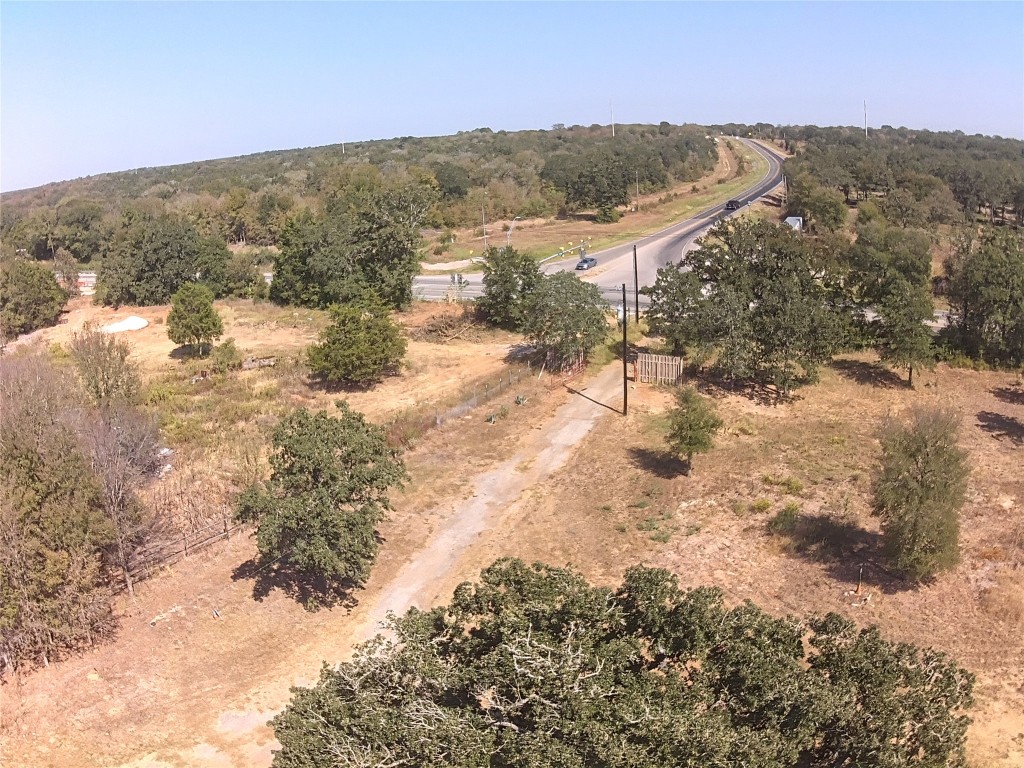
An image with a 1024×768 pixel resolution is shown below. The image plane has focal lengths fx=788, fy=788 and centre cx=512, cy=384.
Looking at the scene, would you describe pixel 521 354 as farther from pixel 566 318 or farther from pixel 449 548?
pixel 449 548

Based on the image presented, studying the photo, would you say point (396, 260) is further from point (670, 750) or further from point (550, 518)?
point (670, 750)

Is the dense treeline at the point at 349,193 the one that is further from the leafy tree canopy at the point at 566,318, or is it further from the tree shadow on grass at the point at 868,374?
the tree shadow on grass at the point at 868,374

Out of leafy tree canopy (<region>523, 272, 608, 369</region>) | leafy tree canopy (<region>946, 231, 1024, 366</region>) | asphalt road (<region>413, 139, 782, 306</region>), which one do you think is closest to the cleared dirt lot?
leafy tree canopy (<region>946, 231, 1024, 366</region>)

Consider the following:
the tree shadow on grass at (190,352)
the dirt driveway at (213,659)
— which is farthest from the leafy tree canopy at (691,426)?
the tree shadow on grass at (190,352)

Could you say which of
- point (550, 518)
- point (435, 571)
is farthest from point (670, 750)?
point (550, 518)

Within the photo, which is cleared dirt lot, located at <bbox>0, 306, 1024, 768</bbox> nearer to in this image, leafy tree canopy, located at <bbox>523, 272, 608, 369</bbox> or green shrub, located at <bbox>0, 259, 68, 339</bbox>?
leafy tree canopy, located at <bbox>523, 272, 608, 369</bbox>

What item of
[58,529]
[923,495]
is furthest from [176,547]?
[923,495]
